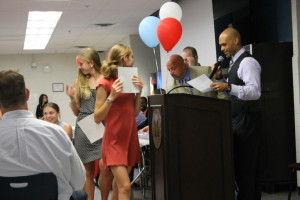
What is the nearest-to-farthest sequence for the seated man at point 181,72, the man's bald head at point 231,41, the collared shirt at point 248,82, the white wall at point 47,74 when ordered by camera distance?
1. the collared shirt at point 248,82
2. the man's bald head at point 231,41
3. the seated man at point 181,72
4. the white wall at point 47,74

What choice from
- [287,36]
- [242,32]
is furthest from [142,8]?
[287,36]

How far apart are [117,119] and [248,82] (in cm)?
109

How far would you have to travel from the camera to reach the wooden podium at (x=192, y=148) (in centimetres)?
328

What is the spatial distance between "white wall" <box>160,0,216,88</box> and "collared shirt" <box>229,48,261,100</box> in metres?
3.57

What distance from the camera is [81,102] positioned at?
4.16 metres

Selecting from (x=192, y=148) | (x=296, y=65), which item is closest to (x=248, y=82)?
(x=192, y=148)

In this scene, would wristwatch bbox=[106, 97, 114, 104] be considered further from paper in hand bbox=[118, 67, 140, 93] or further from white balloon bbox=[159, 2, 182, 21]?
white balloon bbox=[159, 2, 182, 21]

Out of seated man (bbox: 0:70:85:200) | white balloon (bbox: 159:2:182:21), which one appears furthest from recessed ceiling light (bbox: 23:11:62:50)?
seated man (bbox: 0:70:85:200)

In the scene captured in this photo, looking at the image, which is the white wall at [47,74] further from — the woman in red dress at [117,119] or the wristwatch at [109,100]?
the wristwatch at [109,100]

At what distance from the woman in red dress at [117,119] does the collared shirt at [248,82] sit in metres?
0.77

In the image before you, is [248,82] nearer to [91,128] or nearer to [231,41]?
[231,41]

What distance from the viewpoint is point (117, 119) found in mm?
3629

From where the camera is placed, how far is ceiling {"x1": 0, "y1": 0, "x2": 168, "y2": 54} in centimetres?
876

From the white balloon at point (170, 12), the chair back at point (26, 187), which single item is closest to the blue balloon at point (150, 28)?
the white balloon at point (170, 12)
